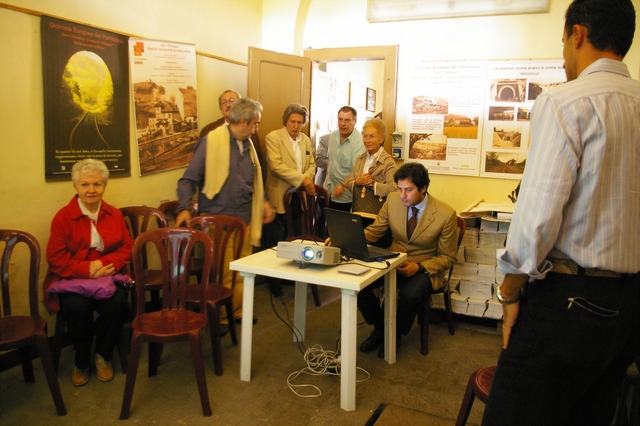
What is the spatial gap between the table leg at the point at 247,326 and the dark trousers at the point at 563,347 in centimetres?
162

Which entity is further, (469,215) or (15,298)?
(469,215)

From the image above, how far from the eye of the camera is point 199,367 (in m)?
2.49

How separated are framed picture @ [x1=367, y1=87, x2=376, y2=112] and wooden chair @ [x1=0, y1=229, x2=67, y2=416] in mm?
5976

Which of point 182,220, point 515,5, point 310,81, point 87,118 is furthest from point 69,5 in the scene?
point 515,5

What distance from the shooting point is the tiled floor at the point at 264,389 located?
8.23 ft

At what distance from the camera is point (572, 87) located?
1.30m

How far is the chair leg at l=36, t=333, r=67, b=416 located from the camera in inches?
93.7

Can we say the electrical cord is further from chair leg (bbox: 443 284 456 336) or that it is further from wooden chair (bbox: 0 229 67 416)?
wooden chair (bbox: 0 229 67 416)

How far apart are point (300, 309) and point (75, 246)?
1410mm

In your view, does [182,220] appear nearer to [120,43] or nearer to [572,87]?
[120,43]

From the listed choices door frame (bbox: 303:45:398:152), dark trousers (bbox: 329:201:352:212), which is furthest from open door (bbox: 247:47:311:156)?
dark trousers (bbox: 329:201:352:212)

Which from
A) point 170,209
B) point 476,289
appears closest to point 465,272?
point 476,289

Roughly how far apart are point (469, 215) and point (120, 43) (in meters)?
2.71

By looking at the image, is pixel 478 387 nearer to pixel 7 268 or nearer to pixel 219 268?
pixel 219 268
